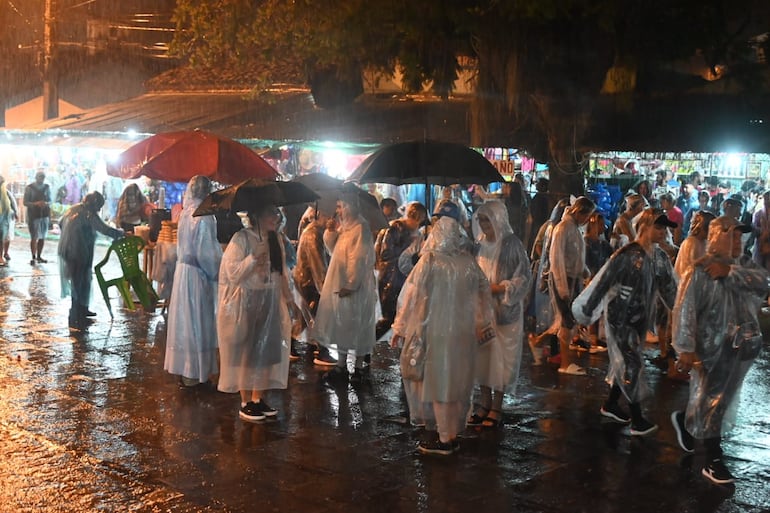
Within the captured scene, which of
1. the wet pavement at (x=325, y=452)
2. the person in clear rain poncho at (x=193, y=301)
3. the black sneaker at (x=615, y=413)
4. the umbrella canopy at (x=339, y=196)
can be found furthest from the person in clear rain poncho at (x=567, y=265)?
the person in clear rain poncho at (x=193, y=301)

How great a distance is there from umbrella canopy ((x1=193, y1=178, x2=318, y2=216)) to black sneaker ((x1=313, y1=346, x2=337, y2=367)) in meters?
2.56

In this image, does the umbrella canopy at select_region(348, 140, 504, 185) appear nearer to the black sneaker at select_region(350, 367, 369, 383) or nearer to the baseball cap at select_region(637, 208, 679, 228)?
the black sneaker at select_region(350, 367, 369, 383)

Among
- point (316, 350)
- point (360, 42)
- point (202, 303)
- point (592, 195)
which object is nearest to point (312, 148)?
point (360, 42)

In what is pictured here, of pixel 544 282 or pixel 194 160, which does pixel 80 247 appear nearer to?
pixel 194 160

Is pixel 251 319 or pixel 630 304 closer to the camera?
pixel 630 304

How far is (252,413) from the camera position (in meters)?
8.05

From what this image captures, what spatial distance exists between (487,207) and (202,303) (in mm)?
2975

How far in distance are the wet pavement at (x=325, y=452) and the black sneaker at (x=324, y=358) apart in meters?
0.16

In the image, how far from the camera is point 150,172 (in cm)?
1209

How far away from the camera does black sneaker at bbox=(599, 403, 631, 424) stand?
8.12m

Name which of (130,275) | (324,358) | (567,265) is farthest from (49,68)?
(567,265)

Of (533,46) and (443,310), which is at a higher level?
(533,46)

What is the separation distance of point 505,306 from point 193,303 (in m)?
3.09

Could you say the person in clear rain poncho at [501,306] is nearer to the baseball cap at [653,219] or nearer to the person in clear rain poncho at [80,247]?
the baseball cap at [653,219]
